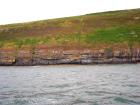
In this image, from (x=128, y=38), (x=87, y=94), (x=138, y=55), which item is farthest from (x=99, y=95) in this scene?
(x=128, y=38)

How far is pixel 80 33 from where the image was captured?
120188 mm

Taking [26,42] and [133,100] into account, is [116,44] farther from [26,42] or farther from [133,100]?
[133,100]

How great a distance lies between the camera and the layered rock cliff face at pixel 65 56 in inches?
3949

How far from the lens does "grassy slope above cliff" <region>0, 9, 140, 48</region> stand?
109875mm

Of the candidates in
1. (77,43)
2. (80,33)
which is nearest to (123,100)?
(77,43)

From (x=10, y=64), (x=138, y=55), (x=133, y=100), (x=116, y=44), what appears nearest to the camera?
(x=133, y=100)

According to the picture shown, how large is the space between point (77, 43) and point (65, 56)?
276 inches

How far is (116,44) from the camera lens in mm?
105812

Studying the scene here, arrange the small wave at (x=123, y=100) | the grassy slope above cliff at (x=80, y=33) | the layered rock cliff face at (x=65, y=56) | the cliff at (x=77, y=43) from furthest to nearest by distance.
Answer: the grassy slope above cliff at (x=80, y=33), the cliff at (x=77, y=43), the layered rock cliff face at (x=65, y=56), the small wave at (x=123, y=100)

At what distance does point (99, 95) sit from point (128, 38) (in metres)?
77.4

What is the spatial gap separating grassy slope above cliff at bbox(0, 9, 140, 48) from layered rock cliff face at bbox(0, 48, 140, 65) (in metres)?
3.54

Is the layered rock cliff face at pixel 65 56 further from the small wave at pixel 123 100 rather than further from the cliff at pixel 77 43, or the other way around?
the small wave at pixel 123 100

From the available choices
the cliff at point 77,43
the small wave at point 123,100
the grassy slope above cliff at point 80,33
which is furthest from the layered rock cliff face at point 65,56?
the small wave at point 123,100

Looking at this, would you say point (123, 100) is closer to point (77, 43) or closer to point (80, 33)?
point (77, 43)
